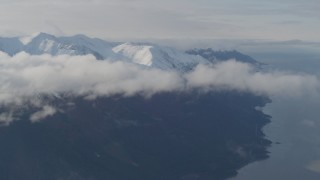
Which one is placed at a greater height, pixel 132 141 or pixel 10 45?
pixel 10 45

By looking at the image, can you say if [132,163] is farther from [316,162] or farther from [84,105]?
[316,162]

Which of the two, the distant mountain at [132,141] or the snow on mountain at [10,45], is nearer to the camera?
the distant mountain at [132,141]

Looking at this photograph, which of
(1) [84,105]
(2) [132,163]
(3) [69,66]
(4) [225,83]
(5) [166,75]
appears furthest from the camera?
Result: (4) [225,83]

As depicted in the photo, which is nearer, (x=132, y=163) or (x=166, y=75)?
(x=132, y=163)

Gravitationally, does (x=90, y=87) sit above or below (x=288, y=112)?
above

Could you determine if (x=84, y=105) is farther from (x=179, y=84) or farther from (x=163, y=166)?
(x=179, y=84)

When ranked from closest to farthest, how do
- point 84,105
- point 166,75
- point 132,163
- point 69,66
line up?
point 132,163
point 84,105
point 69,66
point 166,75

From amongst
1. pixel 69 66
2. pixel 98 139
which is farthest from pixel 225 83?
pixel 98 139

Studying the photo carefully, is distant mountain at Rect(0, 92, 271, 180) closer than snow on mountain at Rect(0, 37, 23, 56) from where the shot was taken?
Yes

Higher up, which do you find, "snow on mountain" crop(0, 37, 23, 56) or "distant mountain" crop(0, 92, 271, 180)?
"snow on mountain" crop(0, 37, 23, 56)

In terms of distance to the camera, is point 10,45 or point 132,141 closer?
point 132,141

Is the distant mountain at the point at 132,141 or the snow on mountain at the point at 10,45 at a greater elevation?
the snow on mountain at the point at 10,45
